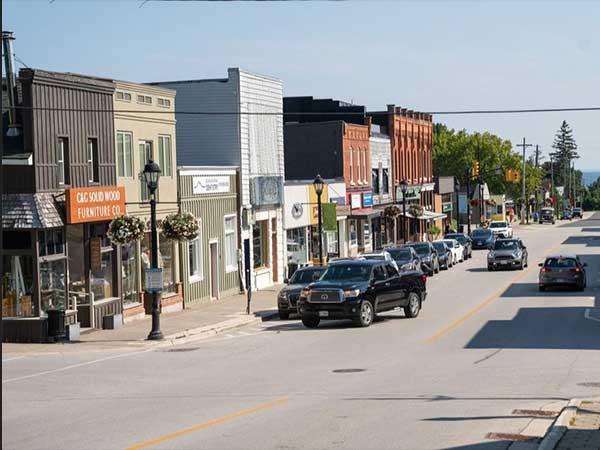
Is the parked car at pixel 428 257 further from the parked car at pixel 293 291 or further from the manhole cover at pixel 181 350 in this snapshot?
the manhole cover at pixel 181 350

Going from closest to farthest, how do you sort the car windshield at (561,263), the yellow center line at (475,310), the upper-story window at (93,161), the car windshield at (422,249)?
the yellow center line at (475,310), the upper-story window at (93,161), the car windshield at (561,263), the car windshield at (422,249)

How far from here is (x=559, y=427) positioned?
12383 millimetres

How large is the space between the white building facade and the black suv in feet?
37.5

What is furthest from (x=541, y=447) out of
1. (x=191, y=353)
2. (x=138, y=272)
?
(x=138, y=272)

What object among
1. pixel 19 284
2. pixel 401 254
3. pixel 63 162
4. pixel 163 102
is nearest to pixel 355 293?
pixel 63 162

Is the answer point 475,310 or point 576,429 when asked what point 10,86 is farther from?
point 576,429

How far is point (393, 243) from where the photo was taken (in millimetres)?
71500

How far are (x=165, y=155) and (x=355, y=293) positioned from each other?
10.1m

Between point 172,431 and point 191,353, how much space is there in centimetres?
1048

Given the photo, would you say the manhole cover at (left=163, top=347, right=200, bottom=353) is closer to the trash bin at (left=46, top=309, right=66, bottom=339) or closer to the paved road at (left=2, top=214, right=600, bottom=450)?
the paved road at (left=2, top=214, right=600, bottom=450)

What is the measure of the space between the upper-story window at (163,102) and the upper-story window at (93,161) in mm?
5079

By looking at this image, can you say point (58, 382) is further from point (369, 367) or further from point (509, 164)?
point (509, 164)

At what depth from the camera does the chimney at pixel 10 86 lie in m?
26.1

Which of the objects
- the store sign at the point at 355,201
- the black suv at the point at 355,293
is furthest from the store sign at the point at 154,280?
the store sign at the point at 355,201
